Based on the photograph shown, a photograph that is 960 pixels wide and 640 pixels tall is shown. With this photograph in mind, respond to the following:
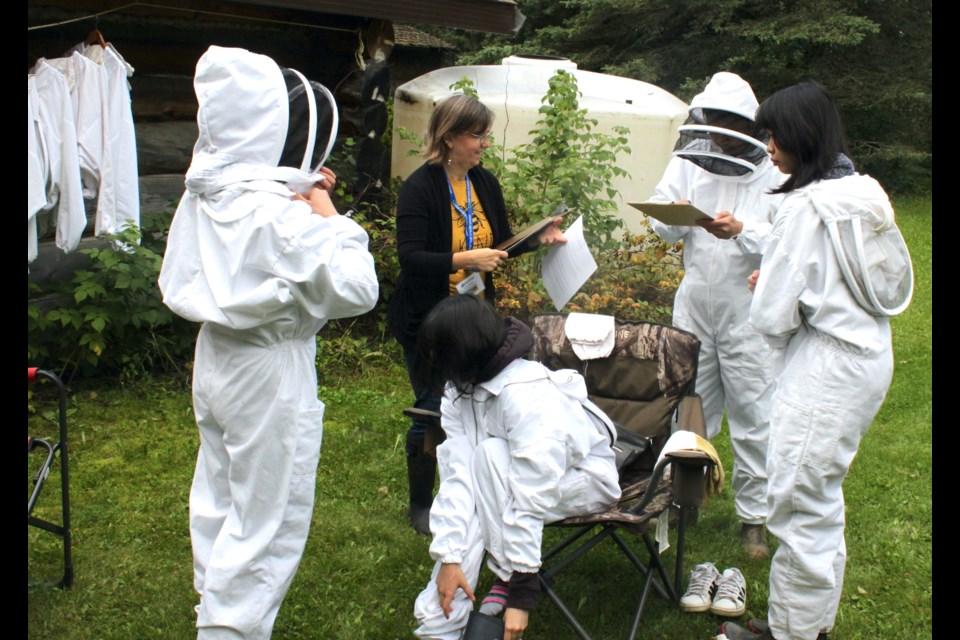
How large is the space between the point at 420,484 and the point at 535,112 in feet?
14.5

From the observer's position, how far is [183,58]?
6.81 meters

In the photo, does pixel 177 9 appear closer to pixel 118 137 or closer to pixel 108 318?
pixel 118 137

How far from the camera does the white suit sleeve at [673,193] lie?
4308 millimetres

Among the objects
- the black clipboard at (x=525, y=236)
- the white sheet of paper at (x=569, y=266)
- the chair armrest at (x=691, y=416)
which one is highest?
the black clipboard at (x=525, y=236)

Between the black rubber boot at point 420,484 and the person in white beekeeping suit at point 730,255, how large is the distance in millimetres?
1327

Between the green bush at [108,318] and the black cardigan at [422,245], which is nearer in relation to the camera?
the black cardigan at [422,245]

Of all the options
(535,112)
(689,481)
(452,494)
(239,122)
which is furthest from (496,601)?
(535,112)

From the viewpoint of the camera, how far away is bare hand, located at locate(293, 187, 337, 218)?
3.03m

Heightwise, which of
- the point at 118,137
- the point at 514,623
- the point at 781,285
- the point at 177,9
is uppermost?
the point at 177,9

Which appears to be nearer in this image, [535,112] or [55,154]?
[55,154]

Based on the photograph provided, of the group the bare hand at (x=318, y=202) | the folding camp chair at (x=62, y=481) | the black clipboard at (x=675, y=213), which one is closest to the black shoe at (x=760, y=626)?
the black clipboard at (x=675, y=213)

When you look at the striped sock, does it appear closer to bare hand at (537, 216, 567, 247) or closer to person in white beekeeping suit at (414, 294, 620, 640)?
person in white beekeeping suit at (414, 294, 620, 640)

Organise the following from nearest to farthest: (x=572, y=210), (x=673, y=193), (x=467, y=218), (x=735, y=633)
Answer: (x=735, y=633)
(x=467, y=218)
(x=673, y=193)
(x=572, y=210)

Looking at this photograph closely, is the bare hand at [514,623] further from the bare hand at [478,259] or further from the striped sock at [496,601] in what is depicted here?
the bare hand at [478,259]
